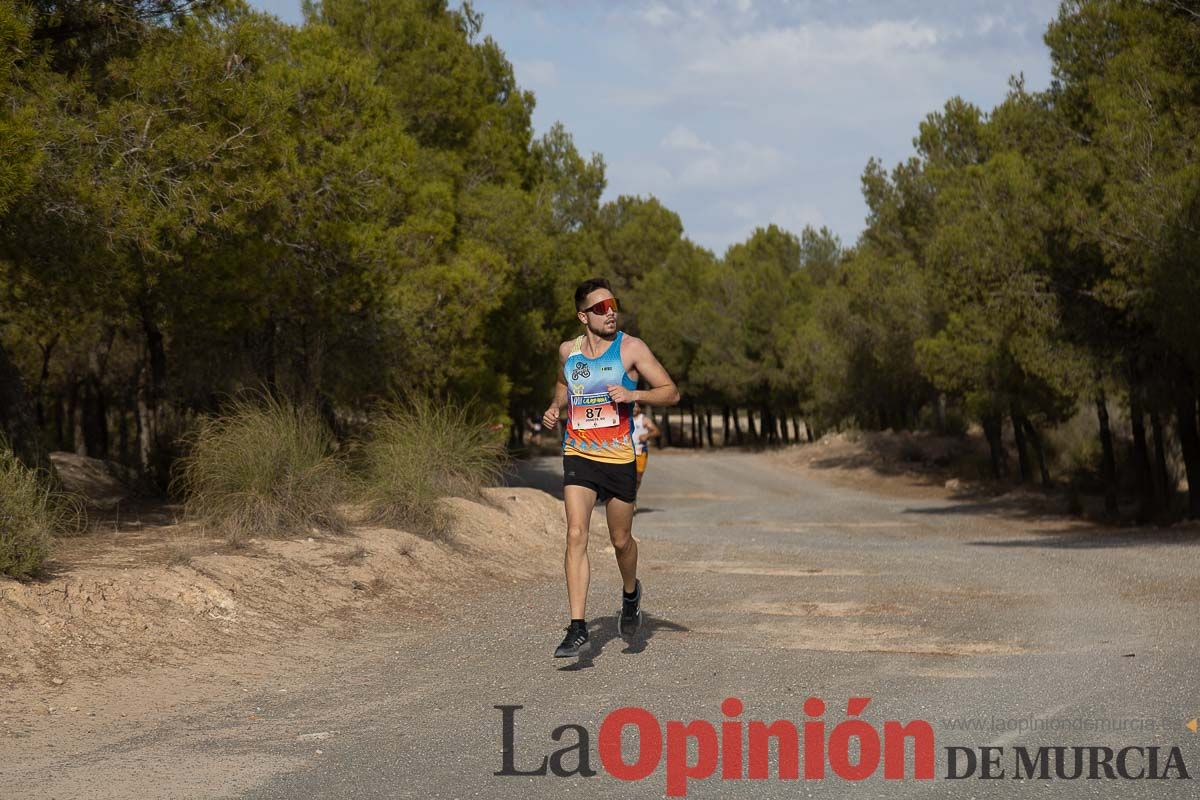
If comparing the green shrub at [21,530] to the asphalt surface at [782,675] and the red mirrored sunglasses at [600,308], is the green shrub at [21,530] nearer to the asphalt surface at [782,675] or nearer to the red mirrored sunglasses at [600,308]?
the asphalt surface at [782,675]

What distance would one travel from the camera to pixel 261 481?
11.6 meters

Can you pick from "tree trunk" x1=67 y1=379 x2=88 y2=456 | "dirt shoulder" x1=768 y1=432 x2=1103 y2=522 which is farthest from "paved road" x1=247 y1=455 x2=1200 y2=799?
"tree trunk" x1=67 y1=379 x2=88 y2=456

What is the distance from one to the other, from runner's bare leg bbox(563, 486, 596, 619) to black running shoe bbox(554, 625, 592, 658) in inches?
3.2

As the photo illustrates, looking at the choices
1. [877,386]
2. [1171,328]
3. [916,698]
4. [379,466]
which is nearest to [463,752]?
[916,698]

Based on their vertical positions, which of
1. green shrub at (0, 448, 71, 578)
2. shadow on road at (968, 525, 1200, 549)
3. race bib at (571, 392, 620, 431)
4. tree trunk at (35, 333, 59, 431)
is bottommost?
shadow on road at (968, 525, 1200, 549)

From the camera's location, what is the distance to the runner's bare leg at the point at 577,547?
294 inches

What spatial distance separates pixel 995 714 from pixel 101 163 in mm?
9772

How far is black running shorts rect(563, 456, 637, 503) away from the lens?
754 cm

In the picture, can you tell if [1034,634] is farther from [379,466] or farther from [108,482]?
[108,482]

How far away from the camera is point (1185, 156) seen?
17.9 m

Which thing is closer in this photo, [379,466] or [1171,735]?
[1171,735]

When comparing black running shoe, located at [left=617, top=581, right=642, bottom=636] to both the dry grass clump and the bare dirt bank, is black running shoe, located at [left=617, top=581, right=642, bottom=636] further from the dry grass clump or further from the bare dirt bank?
the dry grass clump

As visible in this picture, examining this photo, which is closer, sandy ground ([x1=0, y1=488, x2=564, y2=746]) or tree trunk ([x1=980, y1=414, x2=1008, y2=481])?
sandy ground ([x1=0, y1=488, x2=564, y2=746])

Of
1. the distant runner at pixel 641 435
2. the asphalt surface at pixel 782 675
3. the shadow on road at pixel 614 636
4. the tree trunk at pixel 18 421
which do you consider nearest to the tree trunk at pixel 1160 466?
the asphalt surface at pixel 782 675
